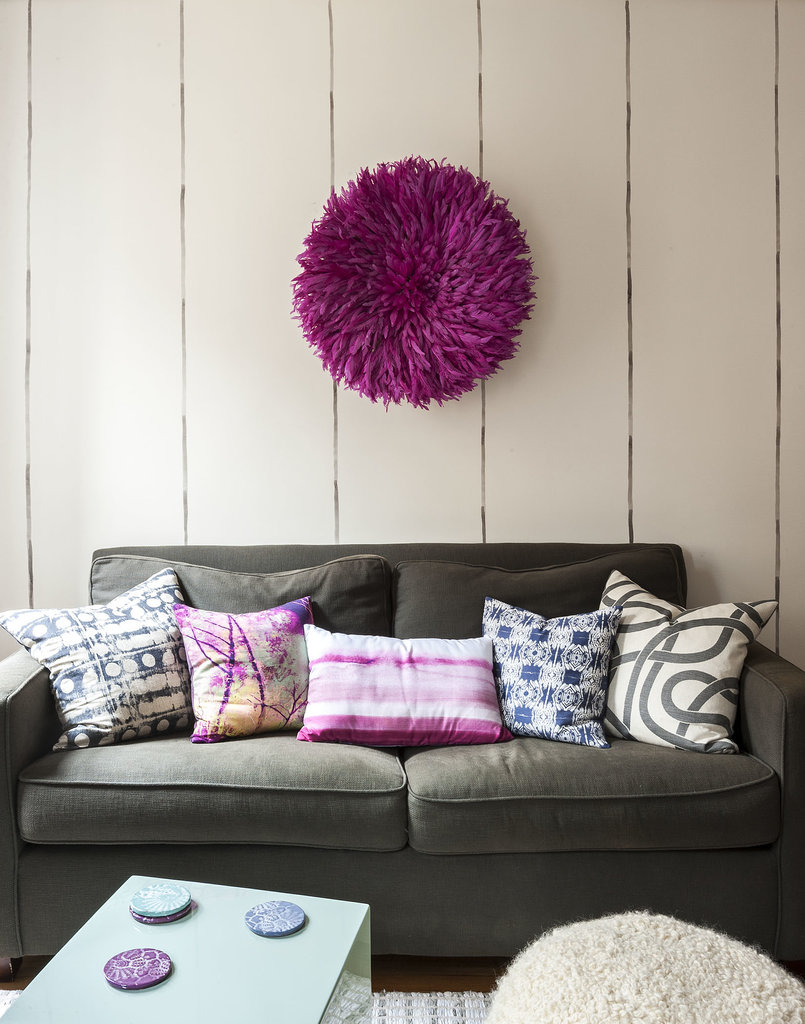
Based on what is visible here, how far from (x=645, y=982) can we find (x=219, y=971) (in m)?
0.61

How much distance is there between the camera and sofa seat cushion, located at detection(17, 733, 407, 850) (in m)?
1.67

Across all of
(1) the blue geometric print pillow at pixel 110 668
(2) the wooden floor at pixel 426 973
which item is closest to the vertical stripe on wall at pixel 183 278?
(1) the blue geometric print pillow at pixel 110 668

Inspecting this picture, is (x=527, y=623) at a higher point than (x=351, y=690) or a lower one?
higher

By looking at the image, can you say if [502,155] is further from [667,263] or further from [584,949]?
[584,949]

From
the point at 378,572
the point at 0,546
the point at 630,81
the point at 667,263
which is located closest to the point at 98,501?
the point at 0,546

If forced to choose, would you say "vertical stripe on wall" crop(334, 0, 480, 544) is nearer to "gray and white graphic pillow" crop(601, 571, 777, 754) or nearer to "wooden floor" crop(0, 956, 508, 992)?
"gray and white graphic pillow" crop(601, 571, 777, 754)

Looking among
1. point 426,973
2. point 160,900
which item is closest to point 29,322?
point 160,900

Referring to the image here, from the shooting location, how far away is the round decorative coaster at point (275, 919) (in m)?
1.25

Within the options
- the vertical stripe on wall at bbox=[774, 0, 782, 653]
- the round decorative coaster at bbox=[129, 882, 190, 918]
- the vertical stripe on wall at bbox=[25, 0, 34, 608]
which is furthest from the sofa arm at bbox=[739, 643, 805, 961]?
the vertical stripe on wall at bbox=[25, 0, 34, 608]

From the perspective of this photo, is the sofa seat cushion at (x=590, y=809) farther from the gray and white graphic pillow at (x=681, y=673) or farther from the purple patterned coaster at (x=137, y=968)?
the purple patterned coaster at (x=137, y=968)

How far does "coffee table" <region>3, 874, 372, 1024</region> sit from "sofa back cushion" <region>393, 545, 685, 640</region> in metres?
0.98

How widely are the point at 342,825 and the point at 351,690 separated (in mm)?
370

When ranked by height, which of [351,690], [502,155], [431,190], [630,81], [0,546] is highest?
[630,81]

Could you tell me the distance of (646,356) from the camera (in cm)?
259
